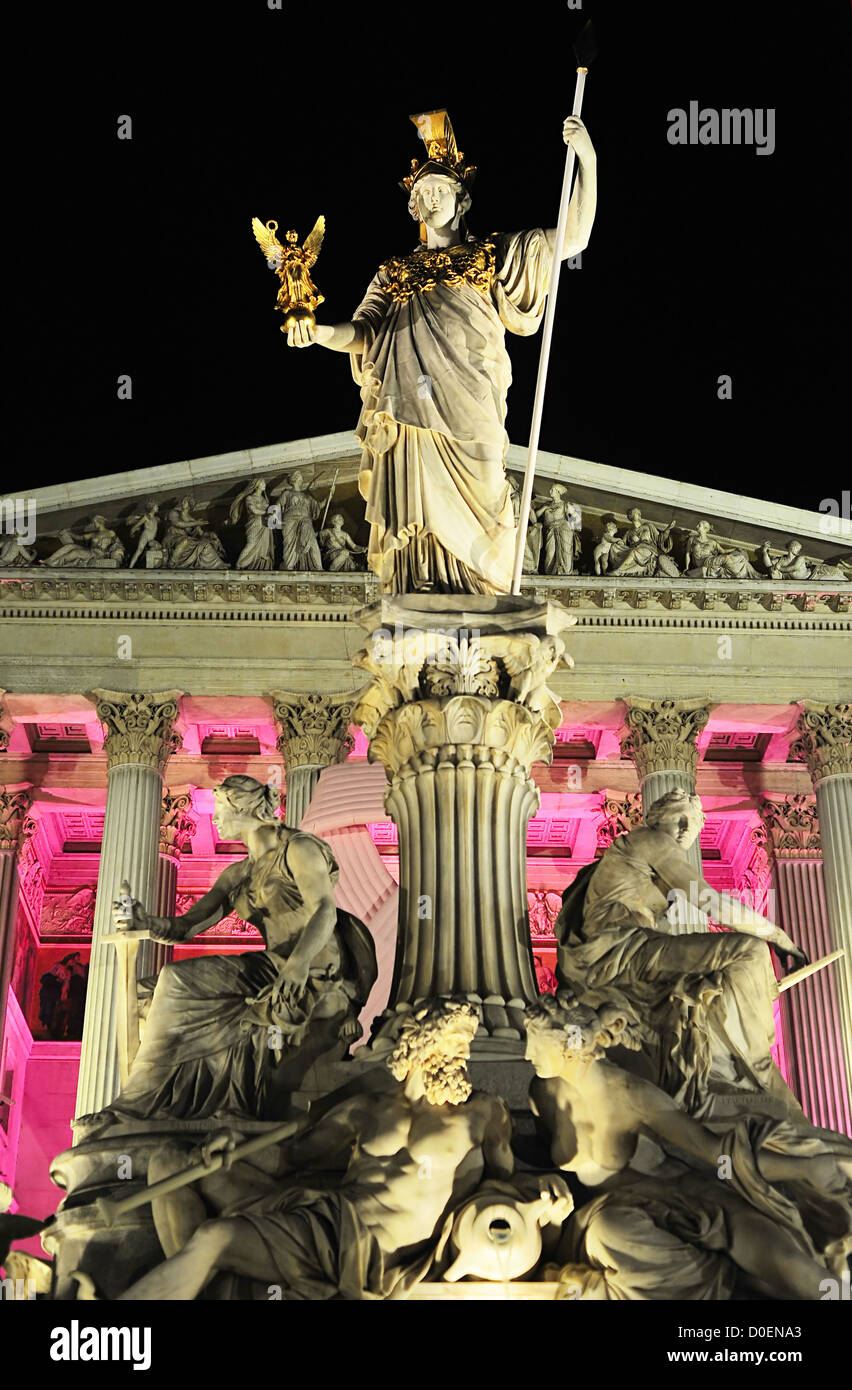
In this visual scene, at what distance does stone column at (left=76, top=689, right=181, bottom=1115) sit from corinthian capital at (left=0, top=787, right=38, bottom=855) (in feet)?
11.2

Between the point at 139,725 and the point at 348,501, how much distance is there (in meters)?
6.83

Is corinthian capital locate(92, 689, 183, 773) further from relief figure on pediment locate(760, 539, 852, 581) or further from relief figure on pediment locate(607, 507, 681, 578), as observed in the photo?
relief figure on pediment locate(760, 539, 852, 581)

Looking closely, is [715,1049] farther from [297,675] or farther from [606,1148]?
[297,675]

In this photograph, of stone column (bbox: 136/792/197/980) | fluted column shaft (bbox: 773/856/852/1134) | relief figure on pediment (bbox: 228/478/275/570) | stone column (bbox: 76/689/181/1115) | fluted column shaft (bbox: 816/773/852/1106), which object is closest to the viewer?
stone column (bbox: 76/689/181/1115)

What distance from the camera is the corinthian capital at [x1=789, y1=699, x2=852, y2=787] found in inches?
1528

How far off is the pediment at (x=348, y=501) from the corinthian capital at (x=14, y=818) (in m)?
4.94

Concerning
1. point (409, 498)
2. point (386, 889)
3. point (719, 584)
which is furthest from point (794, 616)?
point (409, 498)

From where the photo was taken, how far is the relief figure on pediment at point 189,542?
4038 cm

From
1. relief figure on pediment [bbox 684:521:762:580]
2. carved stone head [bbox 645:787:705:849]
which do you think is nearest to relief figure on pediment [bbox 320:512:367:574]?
relief figure on pediment [bbox 684:521:762:580]

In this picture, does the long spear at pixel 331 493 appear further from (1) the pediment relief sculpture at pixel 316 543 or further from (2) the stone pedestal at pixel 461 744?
(2) the stone pedestal at pixel 461 744

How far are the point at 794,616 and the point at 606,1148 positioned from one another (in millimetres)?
33162

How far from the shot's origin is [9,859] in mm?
41000

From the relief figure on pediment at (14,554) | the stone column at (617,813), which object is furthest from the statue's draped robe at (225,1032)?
the relief figure on pediment at (14,554)

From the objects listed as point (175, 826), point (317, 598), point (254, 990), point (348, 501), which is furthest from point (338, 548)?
point (254, 990)
